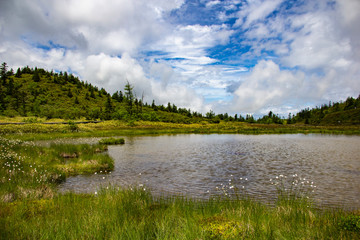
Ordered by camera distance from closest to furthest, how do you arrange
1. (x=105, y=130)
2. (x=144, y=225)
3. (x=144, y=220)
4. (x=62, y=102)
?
(x=144, y=225), (x=144, y=220), (x=105, y=130), (x=62, y=102)

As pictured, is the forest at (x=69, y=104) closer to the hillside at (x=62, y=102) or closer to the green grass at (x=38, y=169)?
the hillside at (x=62, y=102)

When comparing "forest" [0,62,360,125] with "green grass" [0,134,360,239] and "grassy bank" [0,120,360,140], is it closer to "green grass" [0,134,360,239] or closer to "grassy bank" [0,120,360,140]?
"grassy bank" [0,120,360,140]

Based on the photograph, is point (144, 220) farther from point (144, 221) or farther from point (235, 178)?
point (235, 178)

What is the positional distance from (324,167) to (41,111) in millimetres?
102703

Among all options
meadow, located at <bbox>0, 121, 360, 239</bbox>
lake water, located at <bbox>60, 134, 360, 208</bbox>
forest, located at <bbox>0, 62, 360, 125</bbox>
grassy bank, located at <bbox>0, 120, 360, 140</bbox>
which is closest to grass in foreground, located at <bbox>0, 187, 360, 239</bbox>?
meadow, located at <bbox>0, 121, 360, 239</bbox>

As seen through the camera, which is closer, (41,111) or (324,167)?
(324,167)

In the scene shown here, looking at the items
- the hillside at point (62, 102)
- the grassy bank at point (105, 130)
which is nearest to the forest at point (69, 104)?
the hillside at point (62, 102)

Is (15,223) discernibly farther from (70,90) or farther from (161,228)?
(70,90)

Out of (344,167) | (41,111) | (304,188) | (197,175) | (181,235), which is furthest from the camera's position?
(41,111)

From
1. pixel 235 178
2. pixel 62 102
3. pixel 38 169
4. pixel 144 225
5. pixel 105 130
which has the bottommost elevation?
pixel 235 178

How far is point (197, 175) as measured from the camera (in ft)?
50.9

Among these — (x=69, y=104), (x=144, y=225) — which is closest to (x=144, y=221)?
(x=144, y=225)

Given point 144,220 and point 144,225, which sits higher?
point 144,225

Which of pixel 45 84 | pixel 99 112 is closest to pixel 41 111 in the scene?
pixel 99 112
